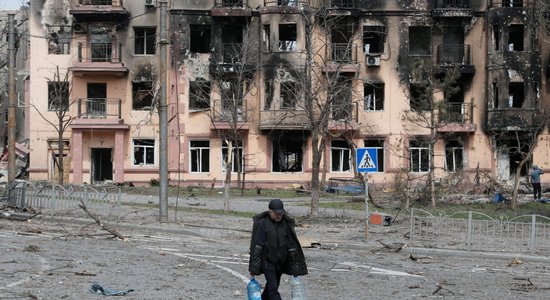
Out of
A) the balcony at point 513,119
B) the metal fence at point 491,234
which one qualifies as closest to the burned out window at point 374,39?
the balcony at point 513,119

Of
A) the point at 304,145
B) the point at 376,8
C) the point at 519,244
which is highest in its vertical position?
the point at 376,8

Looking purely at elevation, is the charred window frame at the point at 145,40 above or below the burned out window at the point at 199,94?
above

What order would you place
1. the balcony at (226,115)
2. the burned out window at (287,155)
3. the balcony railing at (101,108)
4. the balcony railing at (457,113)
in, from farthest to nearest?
the burned out window at (287,155)
the balcony railing at (101,108)
the balcony at (226,115)
the balcony railing at (457,113)

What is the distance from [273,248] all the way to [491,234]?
478 inches

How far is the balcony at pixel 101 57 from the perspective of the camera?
50.5 metres

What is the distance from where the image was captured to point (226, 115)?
50781 millimetres

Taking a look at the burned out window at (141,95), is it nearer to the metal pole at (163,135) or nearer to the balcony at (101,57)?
the balcony at (101,57)

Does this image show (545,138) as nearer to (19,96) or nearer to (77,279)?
(19,96)

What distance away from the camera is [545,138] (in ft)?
168

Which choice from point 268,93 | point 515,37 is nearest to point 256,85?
point 268,93

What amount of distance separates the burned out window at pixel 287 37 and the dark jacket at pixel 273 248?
4142 centimetres

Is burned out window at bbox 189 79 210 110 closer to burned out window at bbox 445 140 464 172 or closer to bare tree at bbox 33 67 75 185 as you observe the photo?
bare tree at bbox 33 67 75 185

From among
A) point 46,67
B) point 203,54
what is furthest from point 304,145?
point 46,67

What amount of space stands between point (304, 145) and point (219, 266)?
35801mm
